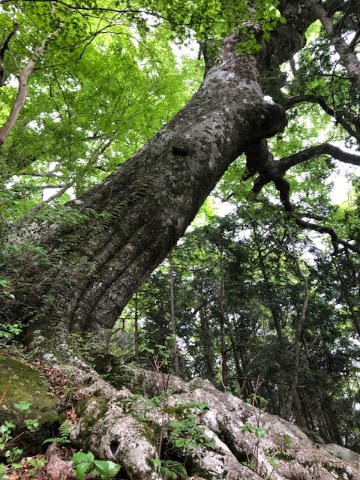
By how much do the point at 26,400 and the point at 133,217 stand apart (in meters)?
2.62

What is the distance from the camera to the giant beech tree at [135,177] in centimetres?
216

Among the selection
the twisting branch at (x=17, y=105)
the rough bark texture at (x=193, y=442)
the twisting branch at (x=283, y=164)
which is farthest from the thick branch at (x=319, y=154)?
the rough bark texture at (x=193, y=442)

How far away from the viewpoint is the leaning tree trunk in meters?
3.44

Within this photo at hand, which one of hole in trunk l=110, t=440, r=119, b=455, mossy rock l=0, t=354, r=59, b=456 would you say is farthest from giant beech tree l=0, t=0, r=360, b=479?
mossy rock l=0, t=354, r=59, b=456

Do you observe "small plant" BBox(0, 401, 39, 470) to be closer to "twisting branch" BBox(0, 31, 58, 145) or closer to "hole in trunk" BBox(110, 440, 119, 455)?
"hole in trunk" BBox(110, 440, 119, 455)

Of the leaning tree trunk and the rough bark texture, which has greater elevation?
the leaning tree trunk

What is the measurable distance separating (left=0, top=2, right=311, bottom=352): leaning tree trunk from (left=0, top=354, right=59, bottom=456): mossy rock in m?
0.71

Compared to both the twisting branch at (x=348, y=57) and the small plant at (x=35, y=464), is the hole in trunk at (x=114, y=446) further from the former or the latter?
the twisting branch at (x=348, y=57)

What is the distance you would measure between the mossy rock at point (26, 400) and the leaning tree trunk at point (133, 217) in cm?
71

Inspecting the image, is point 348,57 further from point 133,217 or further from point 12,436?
point 12,436

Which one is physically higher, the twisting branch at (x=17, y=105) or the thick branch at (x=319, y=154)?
the thick branch at (x=319, y=154)

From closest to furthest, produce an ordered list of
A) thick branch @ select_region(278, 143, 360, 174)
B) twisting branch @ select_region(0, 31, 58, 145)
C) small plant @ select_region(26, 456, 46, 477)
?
small plant @ select_region(26, 456, 46, 477) → twisting branch @ select_region(0, 31, 58, 145) → thick branch @ select_region(278, 143, 360, 174)

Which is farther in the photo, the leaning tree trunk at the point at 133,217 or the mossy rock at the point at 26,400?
the leaning tree trunk at the point at 133,217

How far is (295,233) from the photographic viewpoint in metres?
9.91
